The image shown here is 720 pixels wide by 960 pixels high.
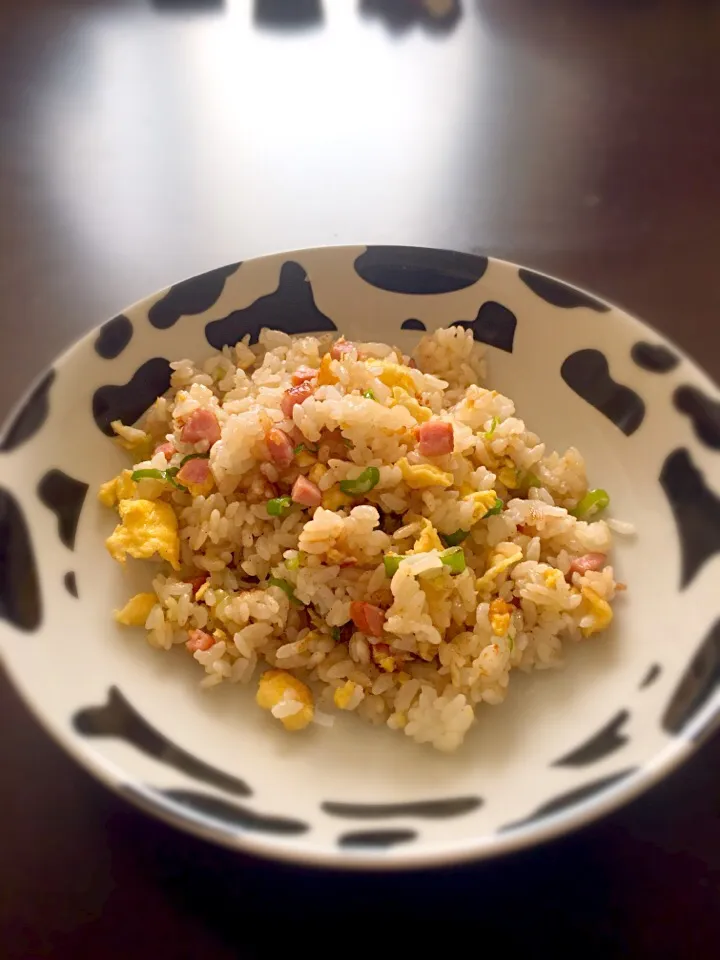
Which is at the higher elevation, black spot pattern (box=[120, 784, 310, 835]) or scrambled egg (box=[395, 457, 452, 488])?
scrambled egg (box=[395, 457, 452, 488])

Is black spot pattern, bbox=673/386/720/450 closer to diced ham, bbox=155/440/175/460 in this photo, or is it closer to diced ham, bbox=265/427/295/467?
diced ham, bbox=265/427/295/467

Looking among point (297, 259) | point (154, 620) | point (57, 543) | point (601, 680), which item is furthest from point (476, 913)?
point (297, 259)

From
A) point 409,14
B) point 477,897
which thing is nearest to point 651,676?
point 477,897

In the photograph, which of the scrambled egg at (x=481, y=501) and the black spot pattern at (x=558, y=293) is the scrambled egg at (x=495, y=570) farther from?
the black spot pattern at (x=558, y=293)

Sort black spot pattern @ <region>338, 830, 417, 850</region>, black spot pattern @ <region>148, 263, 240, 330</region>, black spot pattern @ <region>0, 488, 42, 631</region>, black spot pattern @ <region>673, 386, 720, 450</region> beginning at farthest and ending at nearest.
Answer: black spot pattern @ <region>148, 263, 240, 330</region> < black spot pattern @ <region>673, 386, 720, 450</region> < black spot pattern @ <region>0, 488, 42, 631</region> < black spot pattern @ <region>338, 830, 417, 850</region>

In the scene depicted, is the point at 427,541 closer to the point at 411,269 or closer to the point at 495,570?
the point at 495,570

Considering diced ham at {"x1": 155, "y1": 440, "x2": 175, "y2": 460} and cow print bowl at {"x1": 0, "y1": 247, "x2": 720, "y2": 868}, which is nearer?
cow print bowl at {"x1": 0, "y1": 247, "x2": 720, "y2": 868}

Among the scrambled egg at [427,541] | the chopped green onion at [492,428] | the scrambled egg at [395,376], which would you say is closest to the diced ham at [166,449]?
the scrambled egg at [395,376]

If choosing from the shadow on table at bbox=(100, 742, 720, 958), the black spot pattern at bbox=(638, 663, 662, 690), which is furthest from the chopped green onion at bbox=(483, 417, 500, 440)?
the shadow on table at bbox=(100, 742, 720, 958)
